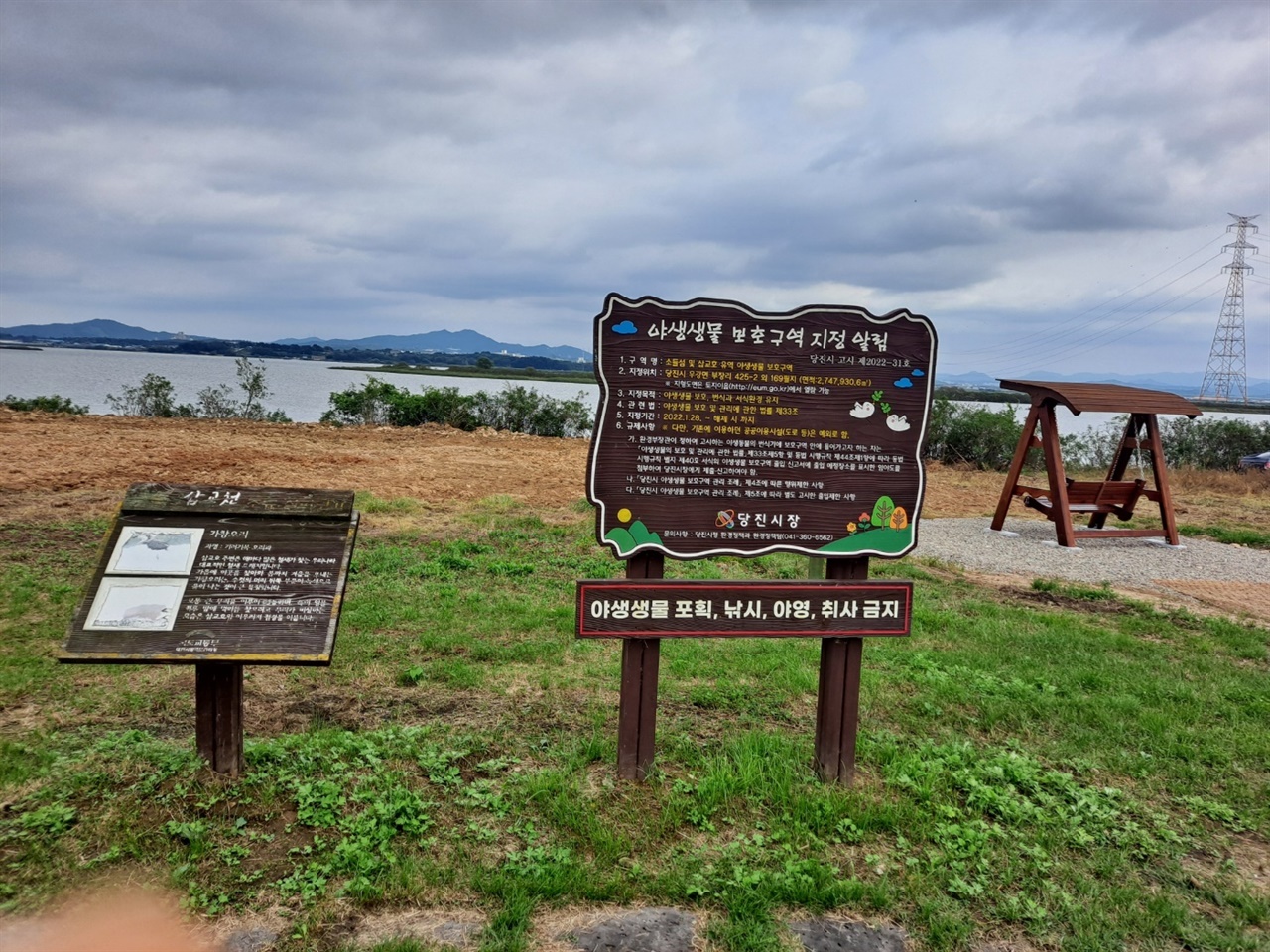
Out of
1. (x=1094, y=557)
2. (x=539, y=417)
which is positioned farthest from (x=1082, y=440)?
(x=539, y=417)

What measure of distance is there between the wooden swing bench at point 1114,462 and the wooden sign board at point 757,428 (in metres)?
7.41

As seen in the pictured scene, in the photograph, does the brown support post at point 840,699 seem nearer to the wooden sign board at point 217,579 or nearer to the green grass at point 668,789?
the green grass at point 668,789

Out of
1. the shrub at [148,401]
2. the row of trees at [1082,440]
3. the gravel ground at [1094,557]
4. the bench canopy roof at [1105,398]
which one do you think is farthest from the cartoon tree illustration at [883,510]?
the shrub at [148,401]

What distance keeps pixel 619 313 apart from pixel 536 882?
91.5 inches

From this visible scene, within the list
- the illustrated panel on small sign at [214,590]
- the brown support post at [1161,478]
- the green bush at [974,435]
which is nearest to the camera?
the illustrated panel on small sign at [214,590]

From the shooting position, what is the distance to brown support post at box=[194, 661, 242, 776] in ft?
11.8

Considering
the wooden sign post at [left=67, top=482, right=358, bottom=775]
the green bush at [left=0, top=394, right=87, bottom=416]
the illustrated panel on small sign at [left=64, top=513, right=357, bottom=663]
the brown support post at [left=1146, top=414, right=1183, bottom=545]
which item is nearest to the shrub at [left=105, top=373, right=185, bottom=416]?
the green bush at [left=0, top=394, right=87, bottom=416]

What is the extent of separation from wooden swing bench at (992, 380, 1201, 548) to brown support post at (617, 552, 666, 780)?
27.1 feet

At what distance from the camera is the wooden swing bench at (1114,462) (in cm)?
1067

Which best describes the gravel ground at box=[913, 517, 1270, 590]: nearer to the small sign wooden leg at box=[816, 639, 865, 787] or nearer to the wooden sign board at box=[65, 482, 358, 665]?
the small sign wooden leg at box=[816, 639, 865, 787]

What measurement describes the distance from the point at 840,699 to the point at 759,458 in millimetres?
1229

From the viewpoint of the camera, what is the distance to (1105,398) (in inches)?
418

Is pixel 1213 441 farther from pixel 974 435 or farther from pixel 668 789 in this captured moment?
pixel 668 789

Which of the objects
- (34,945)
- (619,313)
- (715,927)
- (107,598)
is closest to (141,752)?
(107,598)
